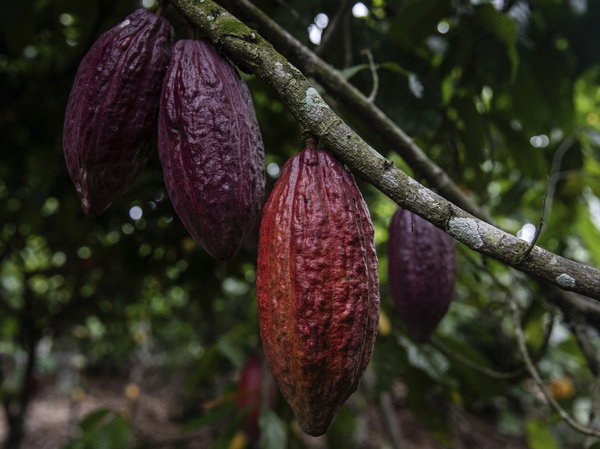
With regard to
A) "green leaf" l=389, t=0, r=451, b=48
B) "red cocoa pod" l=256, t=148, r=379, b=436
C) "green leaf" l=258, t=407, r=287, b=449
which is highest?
"green leaf" l=389, t=0, r=451, b=48

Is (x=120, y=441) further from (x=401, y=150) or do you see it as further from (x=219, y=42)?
(x=219, y=42)

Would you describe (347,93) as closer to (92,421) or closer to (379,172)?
(379,172)

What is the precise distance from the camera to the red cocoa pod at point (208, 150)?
672 millimetres

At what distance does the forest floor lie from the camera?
Answer: 15.5 feet

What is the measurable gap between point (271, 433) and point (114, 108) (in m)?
1.12

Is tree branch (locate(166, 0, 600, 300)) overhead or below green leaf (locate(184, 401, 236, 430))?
overhead

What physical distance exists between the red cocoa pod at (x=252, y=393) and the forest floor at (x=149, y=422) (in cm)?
224

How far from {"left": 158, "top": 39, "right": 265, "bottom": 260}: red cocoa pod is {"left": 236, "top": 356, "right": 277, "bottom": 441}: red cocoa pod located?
1.18 metres

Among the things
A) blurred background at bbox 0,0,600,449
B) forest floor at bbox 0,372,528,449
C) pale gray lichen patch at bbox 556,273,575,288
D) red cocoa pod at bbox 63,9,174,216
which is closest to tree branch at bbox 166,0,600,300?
pale gray lichen patch at bbox 556,273,575,288

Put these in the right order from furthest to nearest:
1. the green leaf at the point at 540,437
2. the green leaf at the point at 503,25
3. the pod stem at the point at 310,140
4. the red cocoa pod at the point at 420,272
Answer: the green leaf at the point at 540,437, the green leaf at the point at 503,25, the red cocoa pod at the point at 420,272, the pod stem at the point at 310,140

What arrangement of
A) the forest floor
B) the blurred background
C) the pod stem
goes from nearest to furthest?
1. the pod stem
2. the blurred background
3. the forest floor

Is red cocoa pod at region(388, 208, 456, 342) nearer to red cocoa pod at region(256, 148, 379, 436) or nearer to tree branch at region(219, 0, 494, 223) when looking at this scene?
tree branch at region(219, 0, 494, 223)

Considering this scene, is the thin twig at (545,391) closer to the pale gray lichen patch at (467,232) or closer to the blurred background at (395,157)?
the blurred background at (395,157)

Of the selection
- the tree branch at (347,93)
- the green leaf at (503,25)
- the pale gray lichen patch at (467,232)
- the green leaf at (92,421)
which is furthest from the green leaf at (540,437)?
the green leaf at (92,421)
